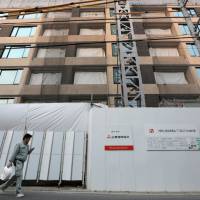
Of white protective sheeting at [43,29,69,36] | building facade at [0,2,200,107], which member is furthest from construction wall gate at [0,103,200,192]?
white protective sheeting at [43,29,69,36]

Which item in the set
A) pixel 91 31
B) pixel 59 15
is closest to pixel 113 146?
pixel 91 31

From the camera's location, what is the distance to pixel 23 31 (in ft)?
69.1

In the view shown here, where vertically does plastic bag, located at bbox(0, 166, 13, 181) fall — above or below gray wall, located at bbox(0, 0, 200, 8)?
below

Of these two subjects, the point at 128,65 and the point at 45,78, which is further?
the point at 45,78

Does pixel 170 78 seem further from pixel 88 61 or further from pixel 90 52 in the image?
pixel 90 52

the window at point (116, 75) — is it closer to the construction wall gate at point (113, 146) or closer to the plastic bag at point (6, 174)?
the construction wall gate at point (113, 146)

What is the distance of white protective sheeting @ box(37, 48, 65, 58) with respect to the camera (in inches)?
737

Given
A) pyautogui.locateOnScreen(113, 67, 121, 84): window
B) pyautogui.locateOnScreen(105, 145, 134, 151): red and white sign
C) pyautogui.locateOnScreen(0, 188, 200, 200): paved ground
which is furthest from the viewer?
pyautogui.locateOnScreen(113, 67, 121, 84): window

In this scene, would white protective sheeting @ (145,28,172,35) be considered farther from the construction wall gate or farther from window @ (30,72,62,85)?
the construction wall gate

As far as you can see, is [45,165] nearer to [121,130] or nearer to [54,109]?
[54,109]

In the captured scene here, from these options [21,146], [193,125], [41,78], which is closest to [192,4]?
[41,78]

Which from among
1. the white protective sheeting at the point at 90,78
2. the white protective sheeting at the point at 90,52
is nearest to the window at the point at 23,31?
the white protective sheeting at the point at 90,52

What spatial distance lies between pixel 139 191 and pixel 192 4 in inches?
837

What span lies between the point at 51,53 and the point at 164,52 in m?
9.60
